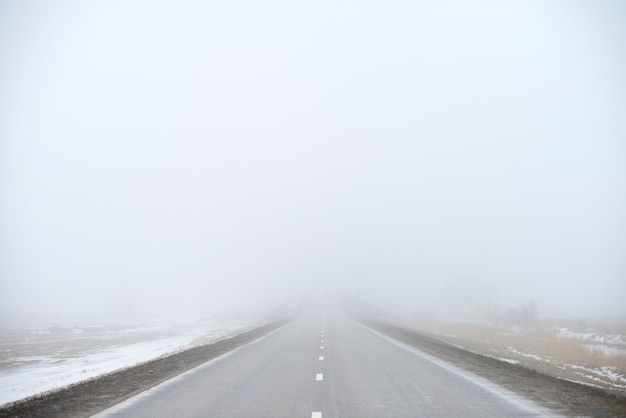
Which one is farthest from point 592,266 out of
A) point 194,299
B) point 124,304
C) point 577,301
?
point 124,304

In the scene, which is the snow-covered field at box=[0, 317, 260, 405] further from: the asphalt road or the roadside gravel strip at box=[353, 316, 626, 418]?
the roadside gravel strip at box=[353, 316, 626, 418]

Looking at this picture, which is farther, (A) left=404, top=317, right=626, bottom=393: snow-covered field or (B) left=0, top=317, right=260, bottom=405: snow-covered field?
(B) left=0, top=317, right=260, bottom=405: snow-covered field

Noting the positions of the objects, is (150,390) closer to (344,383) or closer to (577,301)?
(344,383)

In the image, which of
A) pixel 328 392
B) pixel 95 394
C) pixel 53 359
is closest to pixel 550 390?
pixel 328 392

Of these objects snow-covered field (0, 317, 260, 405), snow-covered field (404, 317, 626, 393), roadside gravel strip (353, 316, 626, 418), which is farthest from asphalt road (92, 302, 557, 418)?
snow-covered field (0, 317, 260, 405)

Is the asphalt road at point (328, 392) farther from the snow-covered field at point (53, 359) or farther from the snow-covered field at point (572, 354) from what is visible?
the snow-covered field at point (53, 359)

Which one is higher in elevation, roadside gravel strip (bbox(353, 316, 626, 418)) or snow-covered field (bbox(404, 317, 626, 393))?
roadside gravel strip (bbox(353, 316, 626, 418))

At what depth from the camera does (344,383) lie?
505 inches

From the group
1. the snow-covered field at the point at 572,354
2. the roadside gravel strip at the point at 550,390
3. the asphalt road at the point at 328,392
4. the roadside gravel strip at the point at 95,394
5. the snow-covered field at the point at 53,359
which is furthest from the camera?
the snow-covered field at the point at 53,359

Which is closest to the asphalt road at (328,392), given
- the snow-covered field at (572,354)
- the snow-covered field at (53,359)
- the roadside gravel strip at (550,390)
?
the roadside gravel strip at (550,390)

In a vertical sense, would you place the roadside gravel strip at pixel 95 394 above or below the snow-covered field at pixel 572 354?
above

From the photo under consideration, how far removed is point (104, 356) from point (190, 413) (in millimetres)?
23736

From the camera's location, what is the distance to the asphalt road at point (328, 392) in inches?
357

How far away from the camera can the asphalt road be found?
29.8 ft
